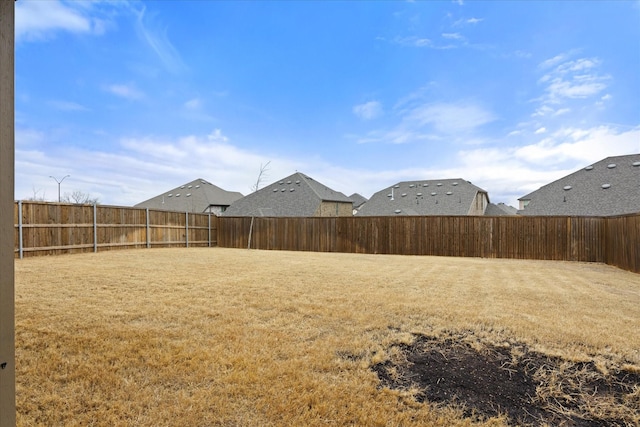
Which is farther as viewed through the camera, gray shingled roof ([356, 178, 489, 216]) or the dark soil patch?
gray shingled roof ([356, 178, 489, 216])

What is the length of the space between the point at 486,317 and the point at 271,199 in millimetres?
24507

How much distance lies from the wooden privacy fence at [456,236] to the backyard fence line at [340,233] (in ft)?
0.10

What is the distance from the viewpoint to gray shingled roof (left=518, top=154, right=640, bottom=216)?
16.6 metres

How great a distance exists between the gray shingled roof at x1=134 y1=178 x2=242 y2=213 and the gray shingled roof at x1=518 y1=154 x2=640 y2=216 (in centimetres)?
2770

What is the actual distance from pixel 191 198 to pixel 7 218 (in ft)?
111

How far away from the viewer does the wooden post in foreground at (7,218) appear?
993mm

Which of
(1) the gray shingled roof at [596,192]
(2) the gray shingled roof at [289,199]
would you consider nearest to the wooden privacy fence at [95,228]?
(2) the gray shingled roof at [289,199]

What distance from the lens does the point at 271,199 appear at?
1078 inches

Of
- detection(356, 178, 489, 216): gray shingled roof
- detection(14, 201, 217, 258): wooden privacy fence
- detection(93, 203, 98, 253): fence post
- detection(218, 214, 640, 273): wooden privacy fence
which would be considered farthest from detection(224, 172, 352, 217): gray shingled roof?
detection(93, 203, 98, 253): fence post

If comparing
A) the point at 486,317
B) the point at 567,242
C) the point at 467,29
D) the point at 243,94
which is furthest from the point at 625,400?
the point at 243,94

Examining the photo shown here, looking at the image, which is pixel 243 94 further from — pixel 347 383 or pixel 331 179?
pixel 331 179

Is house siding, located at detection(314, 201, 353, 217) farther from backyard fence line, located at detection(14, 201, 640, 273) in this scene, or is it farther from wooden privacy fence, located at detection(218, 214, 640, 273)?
backyard fence line, located at detection(14, 201, 640, 273)

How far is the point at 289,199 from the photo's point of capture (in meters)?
26.6

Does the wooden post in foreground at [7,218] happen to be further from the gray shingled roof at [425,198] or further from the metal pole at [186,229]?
the gray shingled roof at [425,198]
